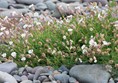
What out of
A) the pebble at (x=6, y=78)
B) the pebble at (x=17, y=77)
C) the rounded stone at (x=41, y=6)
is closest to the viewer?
the pebble at (x=6, y=78)

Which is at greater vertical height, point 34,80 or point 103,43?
point 103,43

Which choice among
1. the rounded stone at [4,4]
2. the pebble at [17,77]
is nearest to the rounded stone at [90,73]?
the pebble at [17,77]

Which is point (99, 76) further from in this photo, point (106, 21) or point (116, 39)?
point (106, 21)

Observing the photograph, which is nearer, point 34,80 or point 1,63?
point 34,80

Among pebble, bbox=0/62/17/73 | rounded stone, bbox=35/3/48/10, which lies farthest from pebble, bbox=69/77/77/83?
rounded stone, bbox=35/3/48/10

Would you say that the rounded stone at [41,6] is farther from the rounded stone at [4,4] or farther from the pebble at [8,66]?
the pebble at [8,66]

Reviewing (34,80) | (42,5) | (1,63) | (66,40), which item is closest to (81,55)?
(66,40)
